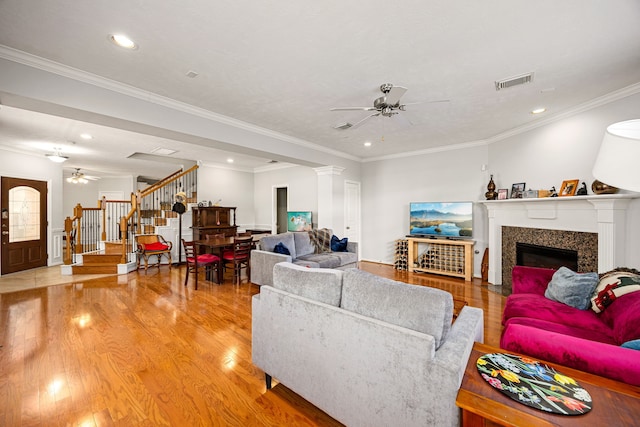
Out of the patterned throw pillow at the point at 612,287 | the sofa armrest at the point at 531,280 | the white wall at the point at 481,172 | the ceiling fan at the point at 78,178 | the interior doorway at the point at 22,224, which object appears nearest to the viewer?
the patterned throw pillow at the point at 612,287

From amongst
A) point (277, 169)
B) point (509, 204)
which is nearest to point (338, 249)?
point (509, 204)

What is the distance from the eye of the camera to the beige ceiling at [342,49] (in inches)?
75.4

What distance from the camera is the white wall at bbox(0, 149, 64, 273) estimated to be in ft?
19.1

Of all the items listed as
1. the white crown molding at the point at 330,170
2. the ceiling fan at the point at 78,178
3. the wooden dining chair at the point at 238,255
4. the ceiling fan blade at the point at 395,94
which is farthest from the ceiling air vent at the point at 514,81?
the ceiling fan at the point at 78,178

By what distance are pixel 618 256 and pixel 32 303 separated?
7.99 meters

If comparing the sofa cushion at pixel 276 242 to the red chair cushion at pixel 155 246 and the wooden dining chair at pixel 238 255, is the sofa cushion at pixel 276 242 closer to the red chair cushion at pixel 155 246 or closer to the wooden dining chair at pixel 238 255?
the wooden dining chair at pixel 238 255

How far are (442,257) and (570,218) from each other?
2330mm

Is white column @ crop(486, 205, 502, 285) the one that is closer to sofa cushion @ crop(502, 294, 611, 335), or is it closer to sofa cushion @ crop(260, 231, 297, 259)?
sofa cushion @ crop(502, 294, 611, 335)

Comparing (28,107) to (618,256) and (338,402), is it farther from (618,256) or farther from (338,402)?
(618,256)

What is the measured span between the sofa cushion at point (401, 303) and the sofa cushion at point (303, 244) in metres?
3.60

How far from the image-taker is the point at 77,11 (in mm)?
1924

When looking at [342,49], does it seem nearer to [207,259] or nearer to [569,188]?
[569,188]

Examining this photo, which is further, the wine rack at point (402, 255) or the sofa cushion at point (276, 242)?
the wine rack at point (402, 255)

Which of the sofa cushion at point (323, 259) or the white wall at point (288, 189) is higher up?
the white wall at point (288, 189)
